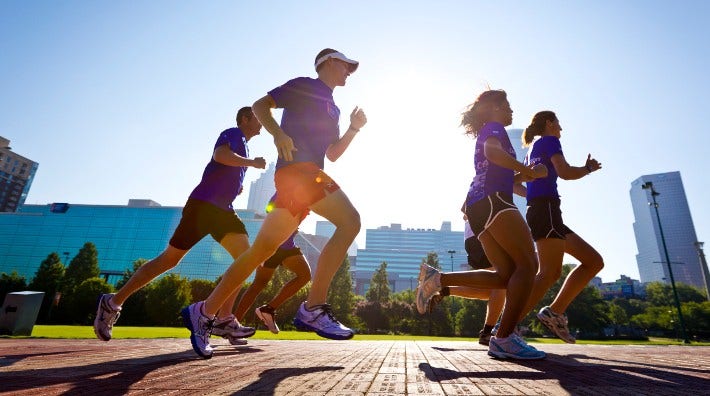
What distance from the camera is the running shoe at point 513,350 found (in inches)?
113

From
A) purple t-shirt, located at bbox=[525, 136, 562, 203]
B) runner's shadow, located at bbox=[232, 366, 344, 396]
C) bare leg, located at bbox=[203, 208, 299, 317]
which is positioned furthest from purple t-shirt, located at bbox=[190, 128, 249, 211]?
purple t-shirt, located at bbox=[525, 136, 562, 203]

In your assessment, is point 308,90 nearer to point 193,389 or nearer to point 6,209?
point 193,389

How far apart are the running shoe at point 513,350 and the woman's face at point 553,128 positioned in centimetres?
250

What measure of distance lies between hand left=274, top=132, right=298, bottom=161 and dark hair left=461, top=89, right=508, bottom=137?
7.08 ft

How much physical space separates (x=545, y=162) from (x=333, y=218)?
2.67 meters

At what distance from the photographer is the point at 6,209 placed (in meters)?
102

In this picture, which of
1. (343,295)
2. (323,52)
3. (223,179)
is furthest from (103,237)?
(323,52)

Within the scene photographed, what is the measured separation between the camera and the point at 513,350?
2.89 meters

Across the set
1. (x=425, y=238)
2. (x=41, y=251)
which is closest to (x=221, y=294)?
(x=41, y=251)

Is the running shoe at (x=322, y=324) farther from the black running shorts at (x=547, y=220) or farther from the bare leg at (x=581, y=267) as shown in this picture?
the bare leg at (x=581, y=267)

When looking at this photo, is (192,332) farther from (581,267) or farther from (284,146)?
(581,267)

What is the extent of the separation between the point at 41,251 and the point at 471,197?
92922mm

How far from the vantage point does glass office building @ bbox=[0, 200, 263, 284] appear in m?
70.9

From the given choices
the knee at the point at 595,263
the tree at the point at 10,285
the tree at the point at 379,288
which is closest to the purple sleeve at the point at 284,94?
the knee at the point at 595,263
